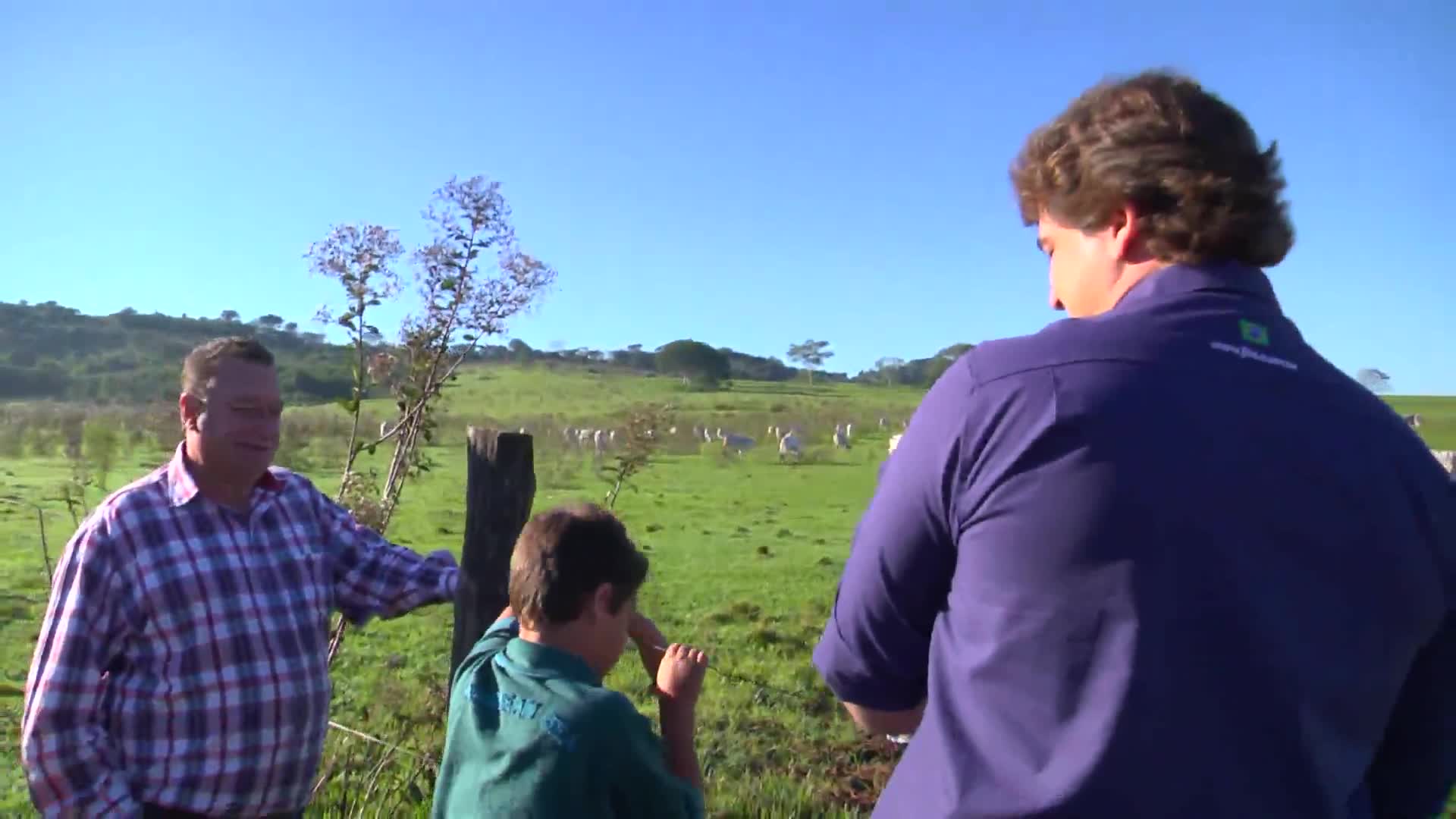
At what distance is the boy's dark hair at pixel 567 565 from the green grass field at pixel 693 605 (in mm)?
2696

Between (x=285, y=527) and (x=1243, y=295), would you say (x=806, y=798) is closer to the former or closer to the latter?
(x=285, y=527)

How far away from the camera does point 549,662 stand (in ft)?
7.61

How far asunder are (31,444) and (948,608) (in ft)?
64.0

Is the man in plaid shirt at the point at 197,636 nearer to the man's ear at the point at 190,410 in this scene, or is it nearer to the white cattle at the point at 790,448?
the man's ear at the point at 190,410

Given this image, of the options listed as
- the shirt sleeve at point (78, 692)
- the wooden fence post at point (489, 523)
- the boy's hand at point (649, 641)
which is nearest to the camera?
the shirt sleeve at point (78, 692)

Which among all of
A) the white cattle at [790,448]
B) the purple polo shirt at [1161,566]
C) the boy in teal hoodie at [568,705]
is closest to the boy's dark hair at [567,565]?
the boy in teal hoodie at [568,705]

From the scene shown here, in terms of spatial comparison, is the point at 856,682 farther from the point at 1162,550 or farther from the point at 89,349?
the point at 89,349

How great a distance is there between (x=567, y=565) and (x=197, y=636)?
1.03 meters

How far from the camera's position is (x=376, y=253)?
533 cm

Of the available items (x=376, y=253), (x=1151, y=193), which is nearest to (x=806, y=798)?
(x=376, y=253)

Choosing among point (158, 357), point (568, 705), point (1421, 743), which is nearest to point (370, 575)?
point (568, 705)

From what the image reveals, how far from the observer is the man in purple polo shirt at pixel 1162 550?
4.41 ft

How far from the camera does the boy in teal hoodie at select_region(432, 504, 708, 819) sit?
2219 millimetres

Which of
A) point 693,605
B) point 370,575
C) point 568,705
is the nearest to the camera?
point 568,705
